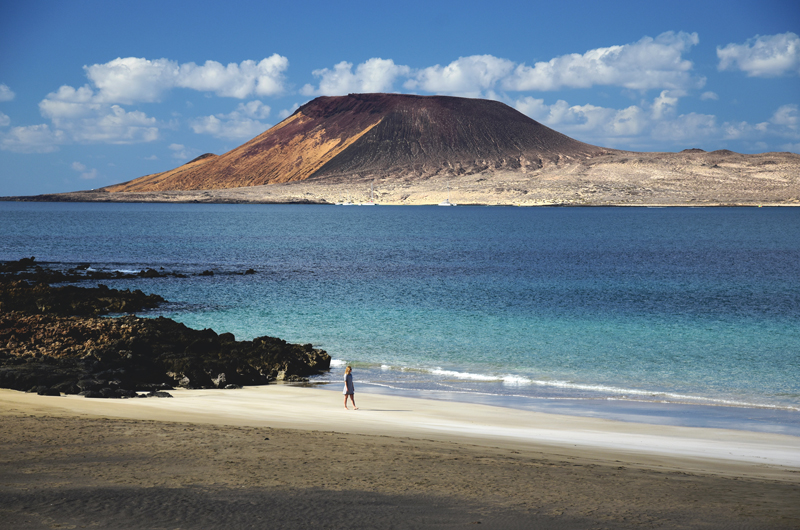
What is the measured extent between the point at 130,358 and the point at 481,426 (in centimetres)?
915

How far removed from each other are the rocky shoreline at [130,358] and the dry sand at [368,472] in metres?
1.57

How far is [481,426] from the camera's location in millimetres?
11797

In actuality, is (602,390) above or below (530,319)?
below

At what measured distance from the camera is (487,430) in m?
11.4

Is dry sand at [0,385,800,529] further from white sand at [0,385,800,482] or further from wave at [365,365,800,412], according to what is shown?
wave at [365,365,800,412]

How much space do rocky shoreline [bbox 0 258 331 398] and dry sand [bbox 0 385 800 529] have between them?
1.57 meters

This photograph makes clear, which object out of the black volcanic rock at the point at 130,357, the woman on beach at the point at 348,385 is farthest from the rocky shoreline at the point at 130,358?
the woman on beach at the point at 348,385

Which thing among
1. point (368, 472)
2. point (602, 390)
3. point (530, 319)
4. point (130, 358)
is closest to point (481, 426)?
point (368, 472)

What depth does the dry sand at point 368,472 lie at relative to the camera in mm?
6289

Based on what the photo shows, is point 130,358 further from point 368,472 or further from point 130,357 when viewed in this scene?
point 368,472

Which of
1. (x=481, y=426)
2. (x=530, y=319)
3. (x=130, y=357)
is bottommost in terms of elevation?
(x=481, y=426)

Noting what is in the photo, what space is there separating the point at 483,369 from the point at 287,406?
701 centimetres

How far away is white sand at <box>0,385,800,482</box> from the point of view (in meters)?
9.53

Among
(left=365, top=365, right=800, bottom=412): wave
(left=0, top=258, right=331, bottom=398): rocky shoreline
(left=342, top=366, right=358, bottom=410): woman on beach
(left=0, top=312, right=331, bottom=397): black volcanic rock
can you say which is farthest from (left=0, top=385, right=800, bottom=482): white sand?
(left=365, top=365, right=800, bottom=412): wave
